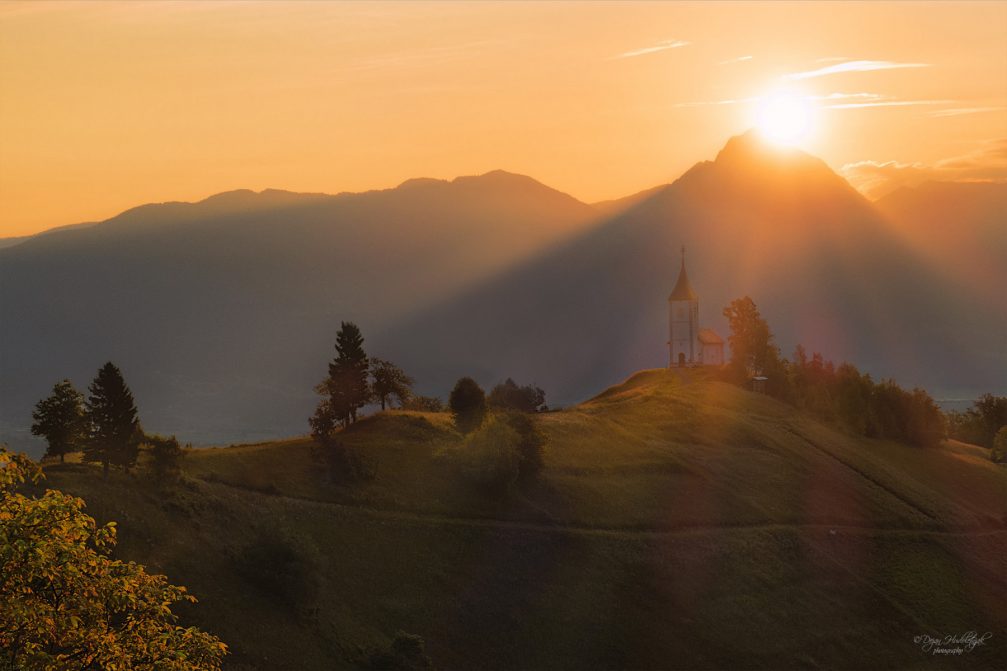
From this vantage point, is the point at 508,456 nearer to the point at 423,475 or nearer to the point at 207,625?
the point at 423,475

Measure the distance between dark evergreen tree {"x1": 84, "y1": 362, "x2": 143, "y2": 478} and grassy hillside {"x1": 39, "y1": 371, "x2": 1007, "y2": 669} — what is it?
1.40 m

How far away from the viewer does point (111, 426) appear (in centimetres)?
6825

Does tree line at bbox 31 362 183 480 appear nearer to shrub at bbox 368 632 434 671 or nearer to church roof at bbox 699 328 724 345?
shrub at bbox 368 632 434 671

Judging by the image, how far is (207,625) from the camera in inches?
2233

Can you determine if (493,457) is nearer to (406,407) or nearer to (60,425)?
(406,407)

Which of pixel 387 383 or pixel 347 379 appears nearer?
pixel 347 379

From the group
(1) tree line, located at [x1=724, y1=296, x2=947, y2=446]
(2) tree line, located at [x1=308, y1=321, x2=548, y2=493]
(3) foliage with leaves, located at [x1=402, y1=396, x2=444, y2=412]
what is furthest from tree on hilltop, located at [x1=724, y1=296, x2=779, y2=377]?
(2) tree line, located at [x1=308, y1=321, x2=548, y2=493]

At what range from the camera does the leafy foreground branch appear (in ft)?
78.4

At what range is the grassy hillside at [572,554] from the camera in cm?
6331

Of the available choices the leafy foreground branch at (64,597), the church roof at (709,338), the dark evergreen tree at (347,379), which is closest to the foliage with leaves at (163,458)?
the dark evergreen tree at (347,379)

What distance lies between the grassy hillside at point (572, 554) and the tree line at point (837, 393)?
110 ft

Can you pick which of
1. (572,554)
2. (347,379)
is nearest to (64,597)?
(572,554)
